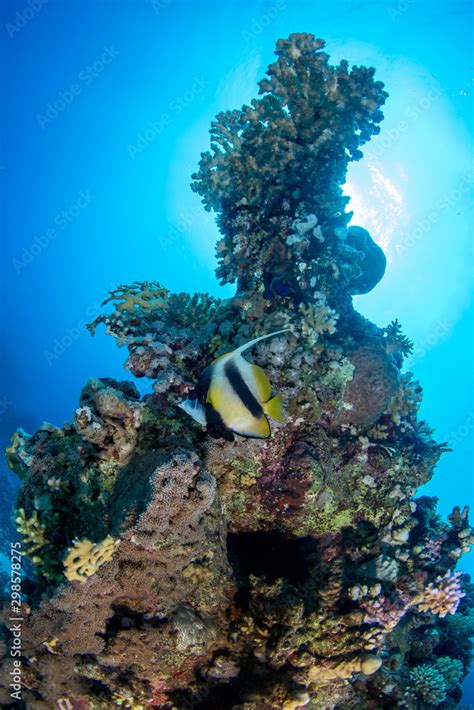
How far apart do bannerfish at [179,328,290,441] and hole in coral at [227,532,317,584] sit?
11.0 ft

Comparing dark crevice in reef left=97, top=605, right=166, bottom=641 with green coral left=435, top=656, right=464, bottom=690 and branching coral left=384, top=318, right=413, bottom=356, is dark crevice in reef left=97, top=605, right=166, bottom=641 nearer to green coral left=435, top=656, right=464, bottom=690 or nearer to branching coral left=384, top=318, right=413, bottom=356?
branching coral left=384, top=318, right=413, bottom=356

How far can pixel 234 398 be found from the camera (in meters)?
1.98

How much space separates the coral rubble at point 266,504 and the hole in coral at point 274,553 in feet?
0.08

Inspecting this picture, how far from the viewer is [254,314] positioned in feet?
16.7

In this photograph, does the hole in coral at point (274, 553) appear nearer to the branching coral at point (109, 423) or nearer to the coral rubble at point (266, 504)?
the coral rubble at point (266, 504)

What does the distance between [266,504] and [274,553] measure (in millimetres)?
870

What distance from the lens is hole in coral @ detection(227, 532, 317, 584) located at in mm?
4727

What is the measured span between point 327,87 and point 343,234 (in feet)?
8.16

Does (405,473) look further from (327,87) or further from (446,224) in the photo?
(446,224)

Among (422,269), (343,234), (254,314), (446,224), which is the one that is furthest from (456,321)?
(254,314)

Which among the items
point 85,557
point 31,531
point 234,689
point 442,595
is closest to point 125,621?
point 85,557

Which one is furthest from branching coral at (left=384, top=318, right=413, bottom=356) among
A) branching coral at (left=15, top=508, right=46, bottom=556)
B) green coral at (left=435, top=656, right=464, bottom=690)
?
branching coral at (left=15, top=508, right=46, bottom=556)

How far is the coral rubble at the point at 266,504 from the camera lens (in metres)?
3.65

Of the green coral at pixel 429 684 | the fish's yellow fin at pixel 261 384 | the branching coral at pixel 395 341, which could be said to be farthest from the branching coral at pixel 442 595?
the fish's yellow fin at pixel 261 384
